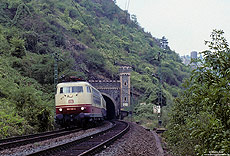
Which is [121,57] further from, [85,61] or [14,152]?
[14,152]

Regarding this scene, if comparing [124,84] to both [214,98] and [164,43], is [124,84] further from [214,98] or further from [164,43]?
[164,43]

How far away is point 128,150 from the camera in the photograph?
10.4 m

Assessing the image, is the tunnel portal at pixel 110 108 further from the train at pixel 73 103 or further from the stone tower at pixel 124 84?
the train at pixel 73 103

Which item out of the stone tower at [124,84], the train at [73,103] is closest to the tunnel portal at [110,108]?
the stone tower at [124,84]

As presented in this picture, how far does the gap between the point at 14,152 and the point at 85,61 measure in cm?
4956

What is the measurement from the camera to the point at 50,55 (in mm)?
35812

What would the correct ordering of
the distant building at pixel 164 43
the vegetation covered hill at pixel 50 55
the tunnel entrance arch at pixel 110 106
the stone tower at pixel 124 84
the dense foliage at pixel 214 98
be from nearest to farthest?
the dense foliage at pixel 214 98
the vegetation covered hill at pixel 50 55
the tunnel entrance arch at pixel 110 106
the stone tower at pixel 124 84
the distant building at pixel 164 43

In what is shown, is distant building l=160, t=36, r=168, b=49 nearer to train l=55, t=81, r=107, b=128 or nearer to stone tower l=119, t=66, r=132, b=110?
stone tower l=119, t=66, r=132, b=110

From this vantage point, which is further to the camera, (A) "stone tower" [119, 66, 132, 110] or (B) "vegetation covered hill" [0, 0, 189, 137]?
(A) "stone tower" [119, 66, 132, 110]

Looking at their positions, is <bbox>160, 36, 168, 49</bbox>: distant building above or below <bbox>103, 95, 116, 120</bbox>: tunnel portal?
above

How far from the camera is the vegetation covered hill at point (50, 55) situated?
18984 mm

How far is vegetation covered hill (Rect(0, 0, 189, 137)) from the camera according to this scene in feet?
62.3

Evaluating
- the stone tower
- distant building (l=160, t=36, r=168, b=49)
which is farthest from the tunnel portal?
distant building (l=160, t=36, r=168, b=49)

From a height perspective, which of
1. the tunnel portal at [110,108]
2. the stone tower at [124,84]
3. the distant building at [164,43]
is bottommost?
Result: the tunnel portal at [110,108]
